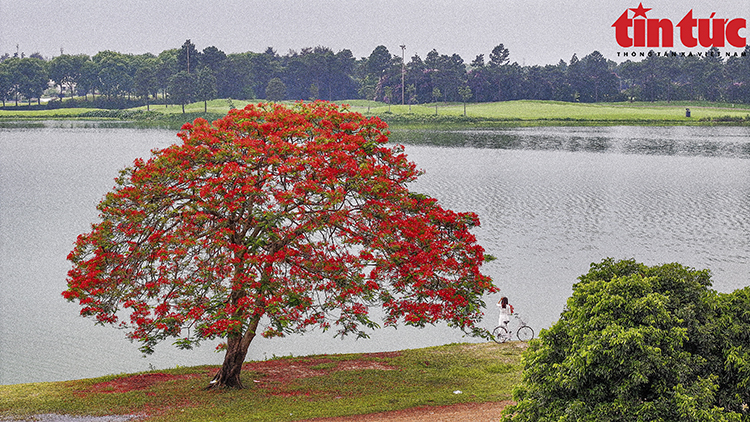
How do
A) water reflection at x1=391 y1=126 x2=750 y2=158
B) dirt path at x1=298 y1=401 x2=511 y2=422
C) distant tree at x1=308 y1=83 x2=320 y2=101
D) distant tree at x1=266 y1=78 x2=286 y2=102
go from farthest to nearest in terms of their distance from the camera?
distant tree at x1=308 y1=83 x2=320 y2=101
distant tree at x1=266 y1=78 x2=286 y2=102
water reflection at x1=391 y1=126 x2=750 y2=158
dirt path at x1=298 y1=401 x2=511 y2=422

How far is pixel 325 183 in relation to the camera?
64.4 ft

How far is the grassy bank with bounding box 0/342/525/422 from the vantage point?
59.1ft

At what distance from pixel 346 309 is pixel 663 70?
6233 inches

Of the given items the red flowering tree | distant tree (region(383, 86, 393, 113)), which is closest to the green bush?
the red flowering tree

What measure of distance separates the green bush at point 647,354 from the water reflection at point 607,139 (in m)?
77.0

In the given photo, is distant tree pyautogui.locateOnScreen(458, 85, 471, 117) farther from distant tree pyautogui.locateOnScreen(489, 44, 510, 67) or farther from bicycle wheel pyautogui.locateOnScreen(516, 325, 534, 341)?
bicycle wheel pyautogui.locateOnScreen(516, 325, 534, 341)

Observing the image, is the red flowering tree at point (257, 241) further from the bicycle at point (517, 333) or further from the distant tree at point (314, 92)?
the distant tree at point (314, 92)

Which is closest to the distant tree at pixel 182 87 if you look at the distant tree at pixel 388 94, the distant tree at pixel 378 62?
the distant tree at pixel 388 94

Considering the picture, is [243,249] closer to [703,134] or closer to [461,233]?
[461,233]

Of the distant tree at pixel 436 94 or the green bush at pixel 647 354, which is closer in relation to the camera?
the green bush at pixel 647 354

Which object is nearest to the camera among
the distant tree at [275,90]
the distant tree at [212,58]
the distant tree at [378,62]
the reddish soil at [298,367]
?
the reddish soil at [298,367]

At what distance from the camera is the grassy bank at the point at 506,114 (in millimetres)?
128750

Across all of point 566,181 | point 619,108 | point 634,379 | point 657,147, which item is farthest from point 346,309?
point 619,108

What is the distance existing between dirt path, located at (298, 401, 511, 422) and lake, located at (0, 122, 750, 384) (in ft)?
29.4
